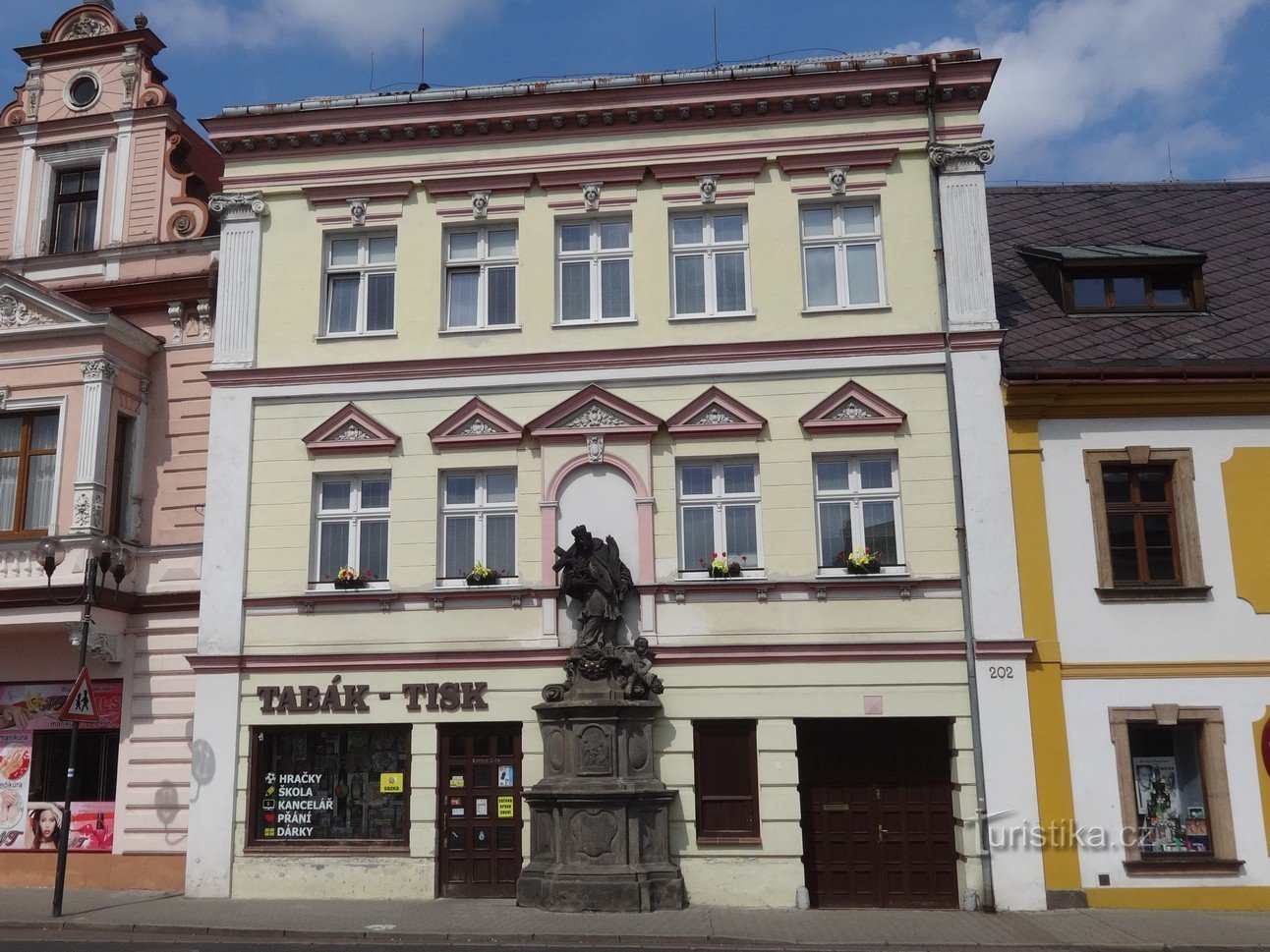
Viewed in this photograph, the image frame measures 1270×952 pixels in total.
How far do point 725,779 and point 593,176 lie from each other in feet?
30.5

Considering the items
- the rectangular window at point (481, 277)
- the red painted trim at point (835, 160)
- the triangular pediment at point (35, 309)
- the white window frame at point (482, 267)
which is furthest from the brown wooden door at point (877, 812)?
the triangular pediment at point (35, 309)

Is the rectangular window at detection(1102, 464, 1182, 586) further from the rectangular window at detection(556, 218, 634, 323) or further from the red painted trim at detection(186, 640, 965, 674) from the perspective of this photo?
the rectangular window at detection(556, 218, 634, 323)

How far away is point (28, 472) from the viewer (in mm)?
18781

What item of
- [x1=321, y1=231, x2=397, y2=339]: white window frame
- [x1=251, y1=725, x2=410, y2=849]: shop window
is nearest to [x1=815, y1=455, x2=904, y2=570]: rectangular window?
[x1=251, y1=725, x2=410, y2=849]: shop window

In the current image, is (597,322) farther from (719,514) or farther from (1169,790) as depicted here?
(1169,790)

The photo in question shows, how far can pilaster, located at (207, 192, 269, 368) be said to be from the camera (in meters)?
18.4

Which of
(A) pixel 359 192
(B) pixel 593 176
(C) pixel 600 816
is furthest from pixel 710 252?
(C) pixel 600 816

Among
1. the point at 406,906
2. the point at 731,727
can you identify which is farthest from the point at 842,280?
the point at 406,906

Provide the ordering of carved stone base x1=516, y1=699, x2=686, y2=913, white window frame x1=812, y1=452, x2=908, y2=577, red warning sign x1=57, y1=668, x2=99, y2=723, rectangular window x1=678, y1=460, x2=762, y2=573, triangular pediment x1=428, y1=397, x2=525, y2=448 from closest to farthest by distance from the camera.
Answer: carved stone base x1=516, y1=699, x2=686, y2=913 < red warning sign x1=57, y1=668, x2=99, y2=723 < white window frame x1=812, y1=452, x2=908, y2=577 < rectangular window x1=678, y1=460, x2=762, y2=573 < triangular pediment x1=428, y1=397, x2=525, y2=448

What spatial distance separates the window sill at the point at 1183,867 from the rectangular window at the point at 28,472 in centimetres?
1647

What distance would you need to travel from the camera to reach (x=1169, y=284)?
19.0m

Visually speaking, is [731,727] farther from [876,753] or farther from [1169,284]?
[1169,284]

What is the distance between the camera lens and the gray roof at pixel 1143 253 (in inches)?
674

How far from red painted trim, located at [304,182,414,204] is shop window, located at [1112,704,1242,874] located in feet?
42.7
